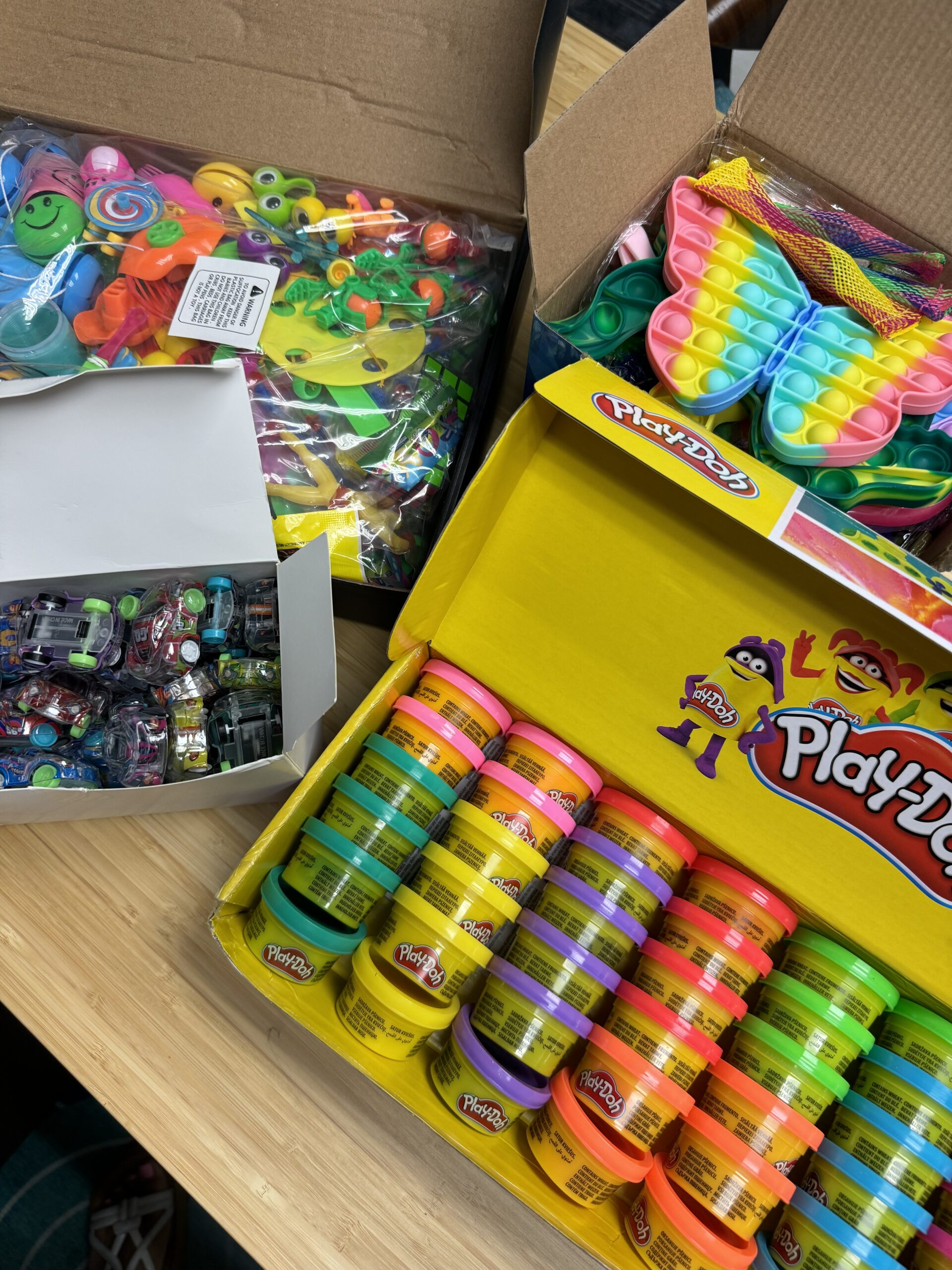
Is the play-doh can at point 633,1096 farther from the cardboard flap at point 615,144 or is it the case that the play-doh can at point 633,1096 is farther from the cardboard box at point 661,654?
the cardboard flap at point 615,144

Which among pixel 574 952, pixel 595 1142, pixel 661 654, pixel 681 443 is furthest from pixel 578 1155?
pixel 681 443

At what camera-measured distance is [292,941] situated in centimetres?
57

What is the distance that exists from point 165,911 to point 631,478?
50 cm

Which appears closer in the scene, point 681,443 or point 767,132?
point 681,443

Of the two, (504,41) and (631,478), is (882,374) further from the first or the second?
(504,41)

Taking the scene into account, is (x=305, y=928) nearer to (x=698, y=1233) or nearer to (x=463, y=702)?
(x=463, y=702)

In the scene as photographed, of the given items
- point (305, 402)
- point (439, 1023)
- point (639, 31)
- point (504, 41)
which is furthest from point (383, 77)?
point (639, 31)

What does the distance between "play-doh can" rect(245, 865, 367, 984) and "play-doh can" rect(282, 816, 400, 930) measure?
0.05 feet

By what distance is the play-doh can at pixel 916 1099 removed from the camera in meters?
0.57

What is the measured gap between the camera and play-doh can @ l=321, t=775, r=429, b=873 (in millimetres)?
590

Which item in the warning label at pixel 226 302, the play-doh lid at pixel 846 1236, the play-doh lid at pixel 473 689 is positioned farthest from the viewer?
the warning label at pixel 226 302

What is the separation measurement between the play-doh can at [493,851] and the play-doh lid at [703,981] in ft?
0.36

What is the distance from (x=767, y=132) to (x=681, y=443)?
1.35 ft

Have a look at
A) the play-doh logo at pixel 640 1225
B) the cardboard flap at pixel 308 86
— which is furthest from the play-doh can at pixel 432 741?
the cardboard flap at pixel 308 86
